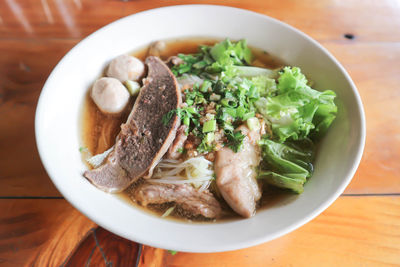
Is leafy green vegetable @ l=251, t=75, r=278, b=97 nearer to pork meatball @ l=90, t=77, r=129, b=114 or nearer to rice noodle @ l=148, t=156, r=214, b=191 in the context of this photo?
rice noodle @ l=148, t=156, r=214, b=191

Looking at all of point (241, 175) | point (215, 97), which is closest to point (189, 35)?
point (215, 97)

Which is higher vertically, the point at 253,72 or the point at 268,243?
the point at 253,72

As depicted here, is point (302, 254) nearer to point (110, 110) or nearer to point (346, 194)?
point (346, 194)

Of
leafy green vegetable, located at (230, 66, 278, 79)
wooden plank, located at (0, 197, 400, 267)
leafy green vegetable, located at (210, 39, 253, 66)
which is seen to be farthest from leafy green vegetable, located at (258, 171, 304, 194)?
leafy green vegetable, located at (210, 39, 253, 66)

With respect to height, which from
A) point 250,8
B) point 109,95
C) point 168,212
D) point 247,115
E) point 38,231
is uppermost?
point 250,8

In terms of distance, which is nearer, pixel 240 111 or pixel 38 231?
pixel 38 231

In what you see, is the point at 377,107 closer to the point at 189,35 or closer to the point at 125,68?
the point at 189,35

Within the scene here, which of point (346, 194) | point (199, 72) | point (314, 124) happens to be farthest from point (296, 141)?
point (199, 72)
